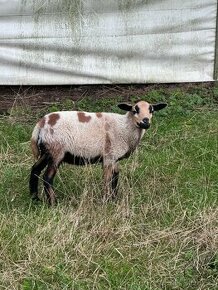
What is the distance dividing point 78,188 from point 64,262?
1373mm

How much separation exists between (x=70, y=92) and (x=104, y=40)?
0.83 meters

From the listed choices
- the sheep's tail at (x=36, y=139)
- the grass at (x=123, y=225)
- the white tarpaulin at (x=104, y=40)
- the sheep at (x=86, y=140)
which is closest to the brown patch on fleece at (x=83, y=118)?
the sheep at (x=86, y=140)

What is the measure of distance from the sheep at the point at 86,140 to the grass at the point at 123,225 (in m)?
0.19

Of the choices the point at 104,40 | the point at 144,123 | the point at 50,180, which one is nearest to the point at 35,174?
the point at 50,180

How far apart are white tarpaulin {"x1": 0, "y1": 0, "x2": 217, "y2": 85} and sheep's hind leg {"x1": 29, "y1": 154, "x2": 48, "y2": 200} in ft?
10.3

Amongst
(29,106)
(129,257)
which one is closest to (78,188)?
(129,257)

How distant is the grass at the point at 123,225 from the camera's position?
455 centimetres

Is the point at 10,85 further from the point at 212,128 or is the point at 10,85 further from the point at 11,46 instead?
the point at 212,128

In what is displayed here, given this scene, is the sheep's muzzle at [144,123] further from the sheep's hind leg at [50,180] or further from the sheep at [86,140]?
the sheep's hind leg at [50,180]

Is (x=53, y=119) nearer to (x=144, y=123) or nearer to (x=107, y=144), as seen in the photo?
(x=107, y=144)

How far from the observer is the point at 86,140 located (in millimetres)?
5672

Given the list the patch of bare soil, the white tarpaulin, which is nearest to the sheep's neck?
the patch of bare soil

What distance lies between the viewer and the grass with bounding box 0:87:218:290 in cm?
455

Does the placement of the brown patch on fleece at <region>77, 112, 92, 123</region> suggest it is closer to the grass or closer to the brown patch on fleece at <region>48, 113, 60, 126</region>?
the brown patch on fleece at <region>48, 113, 60, 126</region>
